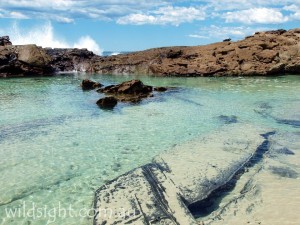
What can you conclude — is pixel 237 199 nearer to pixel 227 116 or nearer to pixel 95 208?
pixel 95 208

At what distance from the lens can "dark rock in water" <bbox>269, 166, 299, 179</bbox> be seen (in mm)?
8945

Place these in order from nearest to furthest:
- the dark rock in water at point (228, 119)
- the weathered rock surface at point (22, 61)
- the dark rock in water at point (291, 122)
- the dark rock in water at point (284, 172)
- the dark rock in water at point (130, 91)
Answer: the dark rock in water at point (284, 172) → the dark rock in water at point (291, 122) → the dark rock in water at point (228, 119) → the dark rock in water at point (130, 91) → the weathered rock surface at point (22, 61)

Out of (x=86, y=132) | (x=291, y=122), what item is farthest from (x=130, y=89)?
(x=291, y=122)

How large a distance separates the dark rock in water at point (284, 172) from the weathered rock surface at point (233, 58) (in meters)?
29.0

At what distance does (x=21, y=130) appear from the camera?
565 inches

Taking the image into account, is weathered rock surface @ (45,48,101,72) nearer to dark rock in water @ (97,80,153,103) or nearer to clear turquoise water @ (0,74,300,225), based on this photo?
clear turquoise water @ (0,74,300,225)

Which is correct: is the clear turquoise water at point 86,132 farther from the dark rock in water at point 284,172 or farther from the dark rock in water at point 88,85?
the dark rock in water at point 284,172

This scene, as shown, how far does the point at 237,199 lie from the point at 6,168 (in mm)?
6694

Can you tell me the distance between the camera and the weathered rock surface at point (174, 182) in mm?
6855

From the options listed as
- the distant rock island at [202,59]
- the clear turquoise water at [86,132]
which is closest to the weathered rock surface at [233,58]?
the distant rock island at [202,59]

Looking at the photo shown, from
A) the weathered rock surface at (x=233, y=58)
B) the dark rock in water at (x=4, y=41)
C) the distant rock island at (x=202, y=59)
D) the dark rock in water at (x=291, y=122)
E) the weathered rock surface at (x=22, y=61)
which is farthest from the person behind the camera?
the dark rock in water at (x=4, y=41)

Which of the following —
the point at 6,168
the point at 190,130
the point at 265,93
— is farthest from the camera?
the point at 265,93

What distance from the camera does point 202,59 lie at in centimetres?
3978

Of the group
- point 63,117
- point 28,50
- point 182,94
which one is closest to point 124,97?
point 182,94
